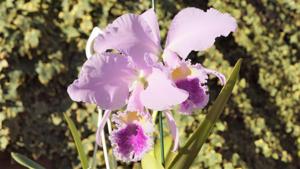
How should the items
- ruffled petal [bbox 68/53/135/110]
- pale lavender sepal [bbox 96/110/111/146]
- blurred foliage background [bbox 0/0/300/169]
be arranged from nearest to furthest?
ruffled petal [bbox 68/53/135/110] → pale lavender sepal [bbox 96/110/111/146] → blurred foliage background [bbox 0/0/300/169]

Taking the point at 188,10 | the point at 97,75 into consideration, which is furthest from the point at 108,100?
the point at 188,10

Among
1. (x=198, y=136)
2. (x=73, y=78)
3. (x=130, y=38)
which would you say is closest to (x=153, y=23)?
(x=130, y=38)

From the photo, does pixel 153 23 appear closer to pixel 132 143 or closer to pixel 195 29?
pixel 195 29

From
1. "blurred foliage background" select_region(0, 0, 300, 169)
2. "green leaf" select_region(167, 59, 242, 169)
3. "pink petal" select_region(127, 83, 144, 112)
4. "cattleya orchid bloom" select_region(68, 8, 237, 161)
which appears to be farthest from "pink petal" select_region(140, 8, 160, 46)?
"blurred foliage background" select_region(0, 0, 300, 169)

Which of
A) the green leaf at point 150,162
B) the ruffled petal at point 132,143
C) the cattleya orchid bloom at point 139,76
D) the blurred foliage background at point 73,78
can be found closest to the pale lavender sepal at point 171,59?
the cattleya orchid bloom at point 139,76

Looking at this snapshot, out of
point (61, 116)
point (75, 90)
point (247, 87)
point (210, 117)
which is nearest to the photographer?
point (75, 90)

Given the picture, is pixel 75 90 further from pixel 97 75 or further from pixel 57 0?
pixel 57 0

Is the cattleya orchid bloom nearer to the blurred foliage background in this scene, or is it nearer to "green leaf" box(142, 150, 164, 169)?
"green leaf" box(142, 150, 164, 169)
